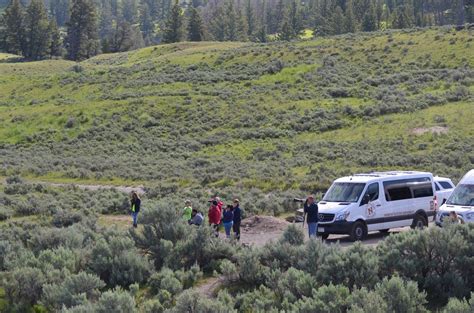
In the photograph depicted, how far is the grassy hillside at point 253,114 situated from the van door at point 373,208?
12523 millimetres

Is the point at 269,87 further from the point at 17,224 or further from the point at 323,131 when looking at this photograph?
the point at 17,224

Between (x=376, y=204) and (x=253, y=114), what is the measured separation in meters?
39.9

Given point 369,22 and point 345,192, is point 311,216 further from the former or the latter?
point 369,22

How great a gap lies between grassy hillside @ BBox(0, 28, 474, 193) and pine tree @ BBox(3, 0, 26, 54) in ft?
71.8

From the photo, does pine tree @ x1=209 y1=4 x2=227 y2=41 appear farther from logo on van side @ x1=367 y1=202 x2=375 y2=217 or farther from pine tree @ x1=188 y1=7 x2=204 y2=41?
logo on van side @ x1=367 y1=202 x2=375 y2=217

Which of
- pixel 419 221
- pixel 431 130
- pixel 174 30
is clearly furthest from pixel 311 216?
pixel 174 30

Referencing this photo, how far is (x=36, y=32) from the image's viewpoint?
4365 inches

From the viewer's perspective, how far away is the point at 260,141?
54312 mm

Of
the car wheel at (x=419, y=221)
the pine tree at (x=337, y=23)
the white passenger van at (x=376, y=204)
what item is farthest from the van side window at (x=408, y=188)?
the pine tree at (x=337, y=23)

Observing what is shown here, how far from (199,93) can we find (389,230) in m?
47.1

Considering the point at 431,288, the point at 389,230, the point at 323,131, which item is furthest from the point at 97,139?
the point at 431,288

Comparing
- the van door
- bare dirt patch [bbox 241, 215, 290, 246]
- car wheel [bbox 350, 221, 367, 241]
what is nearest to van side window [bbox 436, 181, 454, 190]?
the van door

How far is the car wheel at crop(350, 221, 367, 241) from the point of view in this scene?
2133cm

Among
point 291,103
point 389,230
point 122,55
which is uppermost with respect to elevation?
point 122,55
